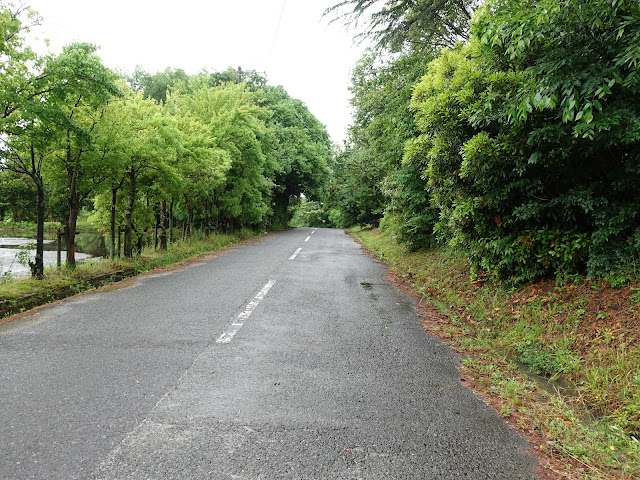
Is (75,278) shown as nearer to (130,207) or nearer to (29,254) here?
(29,254)

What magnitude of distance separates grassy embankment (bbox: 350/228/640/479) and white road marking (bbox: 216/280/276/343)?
2.74 meters

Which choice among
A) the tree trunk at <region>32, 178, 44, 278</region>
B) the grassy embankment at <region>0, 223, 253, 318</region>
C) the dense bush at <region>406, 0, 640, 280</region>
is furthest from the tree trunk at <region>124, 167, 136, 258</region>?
the dense bush at <region>406, 0, 640, 280</region>

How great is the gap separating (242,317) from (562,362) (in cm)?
405

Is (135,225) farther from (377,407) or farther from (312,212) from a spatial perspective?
(312,212)

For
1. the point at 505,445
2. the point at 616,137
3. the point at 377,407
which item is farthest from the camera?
the point at 616,137

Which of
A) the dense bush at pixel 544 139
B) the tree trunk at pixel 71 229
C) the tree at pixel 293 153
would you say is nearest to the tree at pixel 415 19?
the dense bush at pixel 544 139

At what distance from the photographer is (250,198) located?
21.6m

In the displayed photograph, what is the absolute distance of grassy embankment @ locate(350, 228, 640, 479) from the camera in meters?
2.73

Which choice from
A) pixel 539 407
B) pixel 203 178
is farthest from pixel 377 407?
pixel 203 178

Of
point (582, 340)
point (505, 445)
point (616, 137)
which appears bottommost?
point (505, 445)

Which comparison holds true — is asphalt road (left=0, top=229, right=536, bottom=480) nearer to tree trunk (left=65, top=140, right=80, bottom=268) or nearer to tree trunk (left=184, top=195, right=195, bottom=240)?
tree trunk (left=65, top=140, right=80, bottom=268)

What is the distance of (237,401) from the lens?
314 cm

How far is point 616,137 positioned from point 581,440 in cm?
322

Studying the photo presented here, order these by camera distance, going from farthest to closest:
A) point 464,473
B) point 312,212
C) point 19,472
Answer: point 312,212 < point 464,473 < point 19,472
